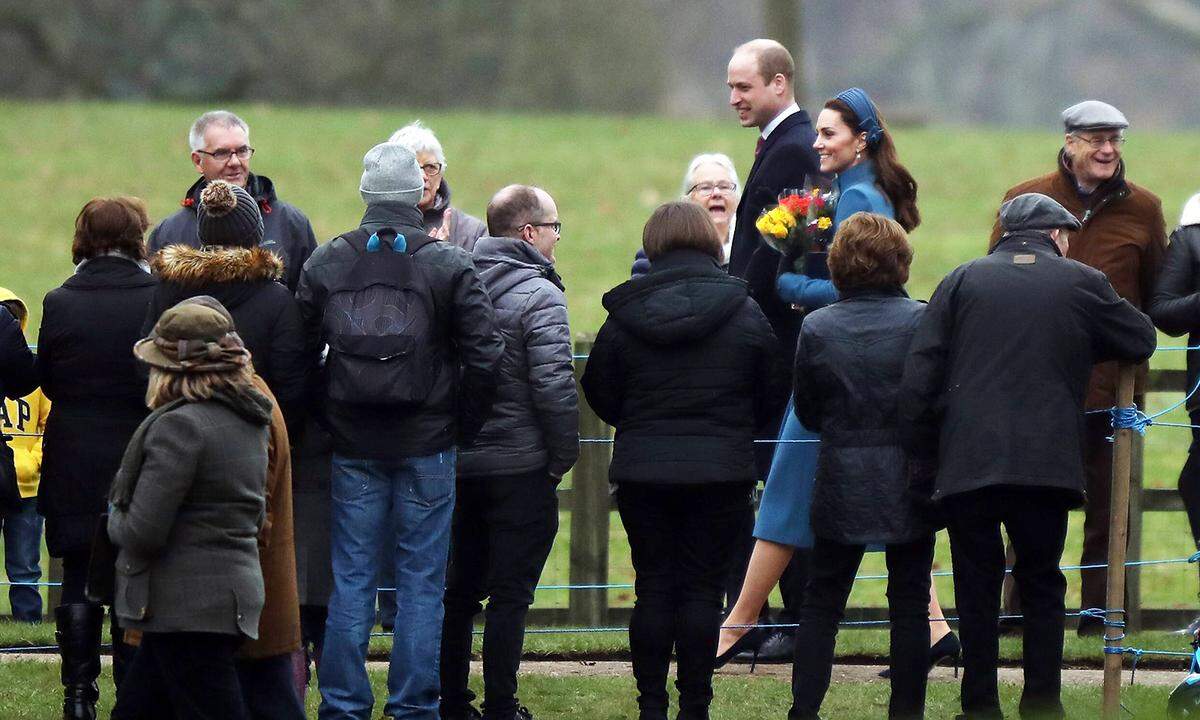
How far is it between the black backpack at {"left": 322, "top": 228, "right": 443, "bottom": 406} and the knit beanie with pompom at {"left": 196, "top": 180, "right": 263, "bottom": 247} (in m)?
0.35

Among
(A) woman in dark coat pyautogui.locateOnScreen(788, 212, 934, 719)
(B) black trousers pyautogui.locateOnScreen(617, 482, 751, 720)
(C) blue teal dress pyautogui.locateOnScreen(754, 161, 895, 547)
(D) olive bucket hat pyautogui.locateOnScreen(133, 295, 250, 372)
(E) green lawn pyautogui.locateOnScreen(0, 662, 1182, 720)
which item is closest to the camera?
(D) olive bucket hat pyautogui.locateOnScreen(133, 295, 250, 372)

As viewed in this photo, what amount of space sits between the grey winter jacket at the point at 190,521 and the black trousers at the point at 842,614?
2.05m

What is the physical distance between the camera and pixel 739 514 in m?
6.67

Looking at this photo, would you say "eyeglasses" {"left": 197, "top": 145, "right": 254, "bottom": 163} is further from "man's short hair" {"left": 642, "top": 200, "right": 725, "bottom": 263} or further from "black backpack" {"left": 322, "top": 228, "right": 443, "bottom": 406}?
"man's short hair" {"left": 642, "top": 200, "right": 725, "bottom": 263}

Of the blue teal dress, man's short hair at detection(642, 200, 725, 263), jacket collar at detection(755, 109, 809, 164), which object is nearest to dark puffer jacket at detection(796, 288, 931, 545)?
man's short hair at detection(642, 200, 725, 263)

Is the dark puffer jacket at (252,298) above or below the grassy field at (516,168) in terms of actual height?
below

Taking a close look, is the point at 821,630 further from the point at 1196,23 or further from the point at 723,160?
the point at 1196,23

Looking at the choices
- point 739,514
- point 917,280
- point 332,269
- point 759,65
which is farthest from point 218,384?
point 917,280

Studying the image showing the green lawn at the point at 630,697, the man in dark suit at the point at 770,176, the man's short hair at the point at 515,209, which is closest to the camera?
the man's short hair at the point at 515,209

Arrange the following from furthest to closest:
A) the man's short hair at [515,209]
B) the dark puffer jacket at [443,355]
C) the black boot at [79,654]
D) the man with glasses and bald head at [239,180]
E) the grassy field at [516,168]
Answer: the grassy field at [516,168] → the man with glasses and bald head at [239,180] → the man's short hair at [515,209] → the black boot at [79,654] → the dark puffer jacket at [443,355]

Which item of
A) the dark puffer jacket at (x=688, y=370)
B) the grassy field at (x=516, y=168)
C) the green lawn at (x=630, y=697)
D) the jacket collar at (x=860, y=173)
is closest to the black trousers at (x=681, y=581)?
the dark puffer jacket at (x=688, y=370)

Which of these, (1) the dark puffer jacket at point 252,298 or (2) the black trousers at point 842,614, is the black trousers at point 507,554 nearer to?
(1) the dark puffer jacket at point 252,298

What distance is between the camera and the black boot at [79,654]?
6.72 m

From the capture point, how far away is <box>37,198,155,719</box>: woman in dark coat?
6.64 m
